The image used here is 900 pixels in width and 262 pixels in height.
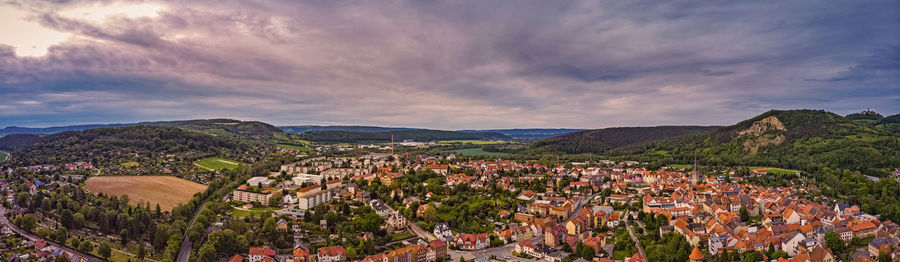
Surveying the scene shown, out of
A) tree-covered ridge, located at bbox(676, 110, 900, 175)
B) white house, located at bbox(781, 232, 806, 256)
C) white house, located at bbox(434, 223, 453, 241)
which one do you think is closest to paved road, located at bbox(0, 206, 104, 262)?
white house, located at bbox(434, 223, 453, 241)

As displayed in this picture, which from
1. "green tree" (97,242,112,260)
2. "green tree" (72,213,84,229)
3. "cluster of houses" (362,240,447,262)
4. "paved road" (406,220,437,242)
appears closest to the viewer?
"cluster of houses" (362,240,447,262)

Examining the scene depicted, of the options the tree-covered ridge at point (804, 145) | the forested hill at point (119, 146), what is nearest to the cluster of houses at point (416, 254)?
the tree-covered ridge at point (804, 145)

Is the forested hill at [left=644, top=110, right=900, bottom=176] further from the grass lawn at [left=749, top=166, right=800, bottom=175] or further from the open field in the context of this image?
the open field

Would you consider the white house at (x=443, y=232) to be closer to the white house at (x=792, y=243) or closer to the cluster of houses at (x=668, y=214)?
the cluster of houses at (x=668, y=214)

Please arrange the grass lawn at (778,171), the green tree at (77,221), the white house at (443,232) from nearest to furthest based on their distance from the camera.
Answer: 1. the white house at (443,232)
2. the green tree at (77,221)
3. the grass lawn at (778,171)

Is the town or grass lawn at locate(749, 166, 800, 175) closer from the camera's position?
the town

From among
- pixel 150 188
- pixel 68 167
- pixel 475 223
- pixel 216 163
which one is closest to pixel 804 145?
pixel 475 223

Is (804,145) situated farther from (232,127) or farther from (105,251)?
(232,127)
